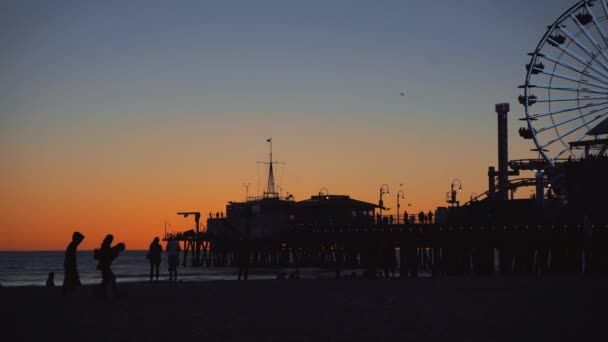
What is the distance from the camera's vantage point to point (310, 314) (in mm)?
16484

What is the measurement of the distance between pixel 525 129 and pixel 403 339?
51550 mm

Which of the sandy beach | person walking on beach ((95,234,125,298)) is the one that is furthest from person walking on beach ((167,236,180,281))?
person walking on beach ((95,234,125,298))

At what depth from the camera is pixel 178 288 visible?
24.4m

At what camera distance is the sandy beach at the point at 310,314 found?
1317 centimetres

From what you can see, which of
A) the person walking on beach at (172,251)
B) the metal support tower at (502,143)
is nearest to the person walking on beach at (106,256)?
the person walking on beach at (172,251)

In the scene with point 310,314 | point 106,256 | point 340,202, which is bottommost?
point 310,314

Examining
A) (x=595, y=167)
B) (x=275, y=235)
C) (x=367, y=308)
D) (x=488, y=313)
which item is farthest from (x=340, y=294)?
(x=275, y=235)

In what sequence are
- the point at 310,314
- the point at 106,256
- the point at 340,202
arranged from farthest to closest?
the point at 340,202
the point at 106,256
the point at 310,314

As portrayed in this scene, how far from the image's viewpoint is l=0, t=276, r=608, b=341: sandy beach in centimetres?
1317

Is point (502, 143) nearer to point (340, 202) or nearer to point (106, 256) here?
point (340, 202)

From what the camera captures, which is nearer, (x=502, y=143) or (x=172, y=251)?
(x=172, y=251)

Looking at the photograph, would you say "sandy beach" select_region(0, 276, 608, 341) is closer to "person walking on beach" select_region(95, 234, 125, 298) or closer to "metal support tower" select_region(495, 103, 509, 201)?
"person walking on beach" select_region(95, 234, 125, 298)

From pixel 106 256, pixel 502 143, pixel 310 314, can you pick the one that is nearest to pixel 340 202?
pixel 502 143

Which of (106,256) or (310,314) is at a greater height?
(106,256)
